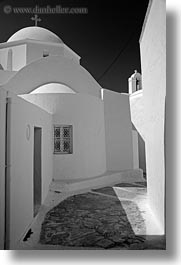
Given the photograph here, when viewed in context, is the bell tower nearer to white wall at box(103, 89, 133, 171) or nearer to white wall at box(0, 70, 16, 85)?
white wall at box(103, 89, 133, 171)

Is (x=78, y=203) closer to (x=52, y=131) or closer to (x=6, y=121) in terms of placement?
(x=52, y=131)

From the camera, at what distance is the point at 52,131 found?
8.94 m

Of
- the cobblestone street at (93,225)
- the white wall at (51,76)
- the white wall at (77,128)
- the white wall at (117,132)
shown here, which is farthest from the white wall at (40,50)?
the cobblestone street at (93,225)

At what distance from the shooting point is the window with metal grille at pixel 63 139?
30.0 ft

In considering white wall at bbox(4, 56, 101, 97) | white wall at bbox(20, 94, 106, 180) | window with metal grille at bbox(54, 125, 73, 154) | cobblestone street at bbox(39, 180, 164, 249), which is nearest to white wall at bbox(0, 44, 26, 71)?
white wall at bbox(4, 56, 101, 97)

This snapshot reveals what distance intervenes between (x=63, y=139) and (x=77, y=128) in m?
0.75

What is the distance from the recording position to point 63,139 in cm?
926

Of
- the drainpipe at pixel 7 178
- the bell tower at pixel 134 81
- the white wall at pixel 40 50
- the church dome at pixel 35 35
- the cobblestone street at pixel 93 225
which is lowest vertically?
the cobblestone street at pixel 93 225

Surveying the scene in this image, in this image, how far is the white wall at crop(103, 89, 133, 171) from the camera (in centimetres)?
1186

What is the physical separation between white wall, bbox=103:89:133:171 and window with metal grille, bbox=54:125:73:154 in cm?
299

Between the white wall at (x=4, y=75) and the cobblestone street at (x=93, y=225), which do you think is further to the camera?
the white wall at (x=4, y=75)

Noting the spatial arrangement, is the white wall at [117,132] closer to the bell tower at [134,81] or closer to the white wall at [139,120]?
the white wall at [139,120]

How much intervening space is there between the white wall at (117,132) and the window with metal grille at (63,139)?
299 cm

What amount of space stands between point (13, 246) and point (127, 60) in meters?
7.20
